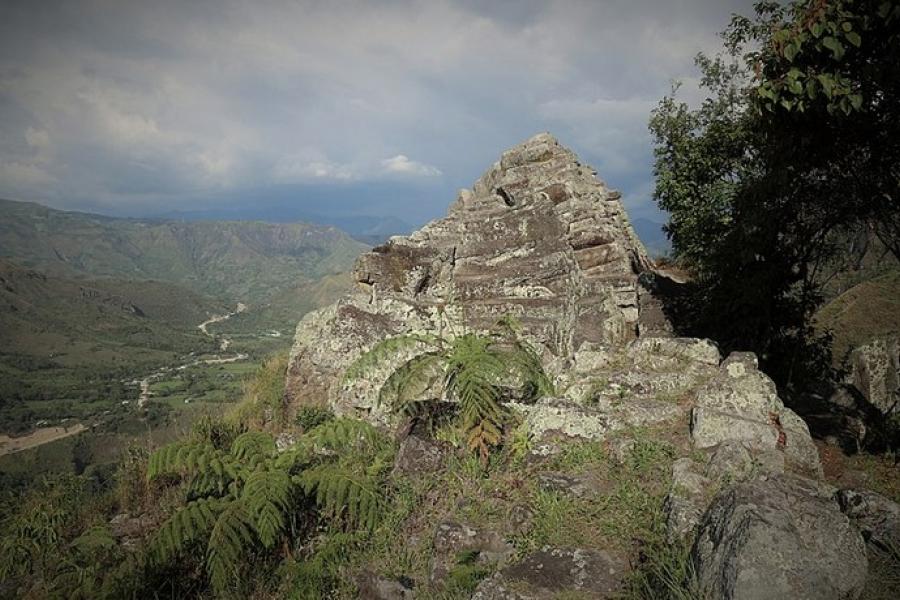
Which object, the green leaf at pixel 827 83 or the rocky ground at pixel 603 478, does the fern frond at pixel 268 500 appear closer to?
the rocky ground at pixel 603 478

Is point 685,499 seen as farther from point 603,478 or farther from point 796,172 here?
point 796,172

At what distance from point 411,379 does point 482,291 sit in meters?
4.88

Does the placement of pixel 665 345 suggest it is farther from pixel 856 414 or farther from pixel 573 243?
pixel 573 243

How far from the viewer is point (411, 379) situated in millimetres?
6352

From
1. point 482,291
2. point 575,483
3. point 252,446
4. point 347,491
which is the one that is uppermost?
point 482,291

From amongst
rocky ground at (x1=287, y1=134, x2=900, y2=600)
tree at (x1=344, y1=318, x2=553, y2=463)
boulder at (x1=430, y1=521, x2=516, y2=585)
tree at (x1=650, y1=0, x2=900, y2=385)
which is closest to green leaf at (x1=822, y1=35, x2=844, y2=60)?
tree at (x1=650, y1=0, x2=900, y2=385)

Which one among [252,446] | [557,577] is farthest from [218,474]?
[557,577]

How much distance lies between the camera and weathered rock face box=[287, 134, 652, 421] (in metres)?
9.65

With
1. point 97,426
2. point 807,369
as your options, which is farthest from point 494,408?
point 97,426

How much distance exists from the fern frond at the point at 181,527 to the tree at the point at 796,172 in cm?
840

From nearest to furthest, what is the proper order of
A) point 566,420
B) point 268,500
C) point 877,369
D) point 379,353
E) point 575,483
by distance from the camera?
1. point 268,500
2. point 575,483
3. point 379,353
4. point 566,420
5. point 877,369

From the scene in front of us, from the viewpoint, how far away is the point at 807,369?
38.3ft

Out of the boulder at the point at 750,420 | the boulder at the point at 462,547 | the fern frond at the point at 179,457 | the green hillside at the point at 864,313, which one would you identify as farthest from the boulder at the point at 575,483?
the green hillside at the point at 864,313

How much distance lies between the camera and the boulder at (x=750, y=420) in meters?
6.10
